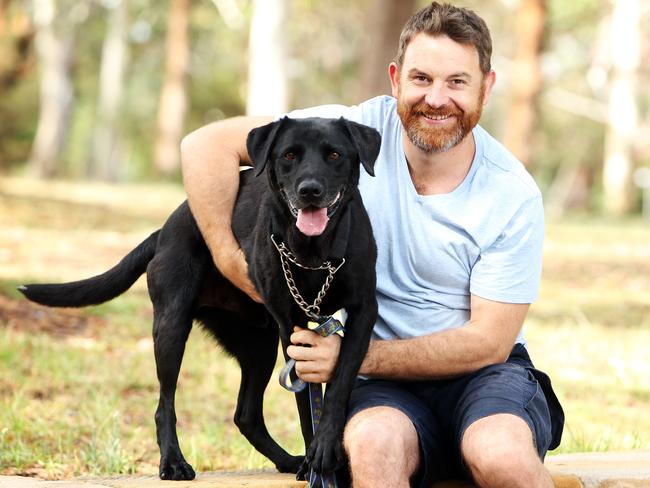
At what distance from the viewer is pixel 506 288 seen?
3.35 m

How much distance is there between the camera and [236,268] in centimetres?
351

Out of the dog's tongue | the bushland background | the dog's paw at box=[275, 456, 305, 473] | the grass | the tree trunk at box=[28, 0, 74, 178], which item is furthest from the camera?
the tree trunk at box=[28, 0, 74, 178]

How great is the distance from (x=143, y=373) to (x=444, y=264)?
2574 mm

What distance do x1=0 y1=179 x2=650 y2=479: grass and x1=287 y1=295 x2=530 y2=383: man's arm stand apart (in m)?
0.92

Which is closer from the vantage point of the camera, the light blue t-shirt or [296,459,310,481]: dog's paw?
[296,459,310,481]: dog's paw

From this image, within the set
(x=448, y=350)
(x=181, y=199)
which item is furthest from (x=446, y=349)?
(x=181, y=199)

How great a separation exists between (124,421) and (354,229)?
76.2 inches

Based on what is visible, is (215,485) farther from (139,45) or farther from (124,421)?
(139,45)

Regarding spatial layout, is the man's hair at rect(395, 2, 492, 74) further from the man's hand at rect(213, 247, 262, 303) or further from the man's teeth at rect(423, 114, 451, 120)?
the man's hand at rect(213, 247, 262, 303)

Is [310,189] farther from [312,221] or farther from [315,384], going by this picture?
[315,384]

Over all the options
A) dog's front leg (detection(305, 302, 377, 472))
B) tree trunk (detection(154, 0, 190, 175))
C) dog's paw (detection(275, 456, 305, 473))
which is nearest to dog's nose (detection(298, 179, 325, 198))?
dog's front leg (detection(305, 302, 377, 472))

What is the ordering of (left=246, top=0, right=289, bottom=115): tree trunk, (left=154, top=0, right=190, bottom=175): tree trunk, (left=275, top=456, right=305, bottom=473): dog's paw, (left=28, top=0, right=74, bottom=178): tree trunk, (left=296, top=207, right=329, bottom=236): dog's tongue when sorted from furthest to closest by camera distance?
(left=28, top=0, right=74, bottom=178): tree trunk → (left=154, top=0, right=190, bottom=175): tree trunk → (left=246, top=0, right=289, bottom=115): tree trunk → (left=275, top=456, right=305, bottom=473): dog's paw → (left=296, top=207, right=329, bottom=236): dog's tongue

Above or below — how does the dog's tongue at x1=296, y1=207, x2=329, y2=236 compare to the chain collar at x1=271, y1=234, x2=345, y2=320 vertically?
above

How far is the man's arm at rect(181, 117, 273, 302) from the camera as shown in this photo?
139 inches
